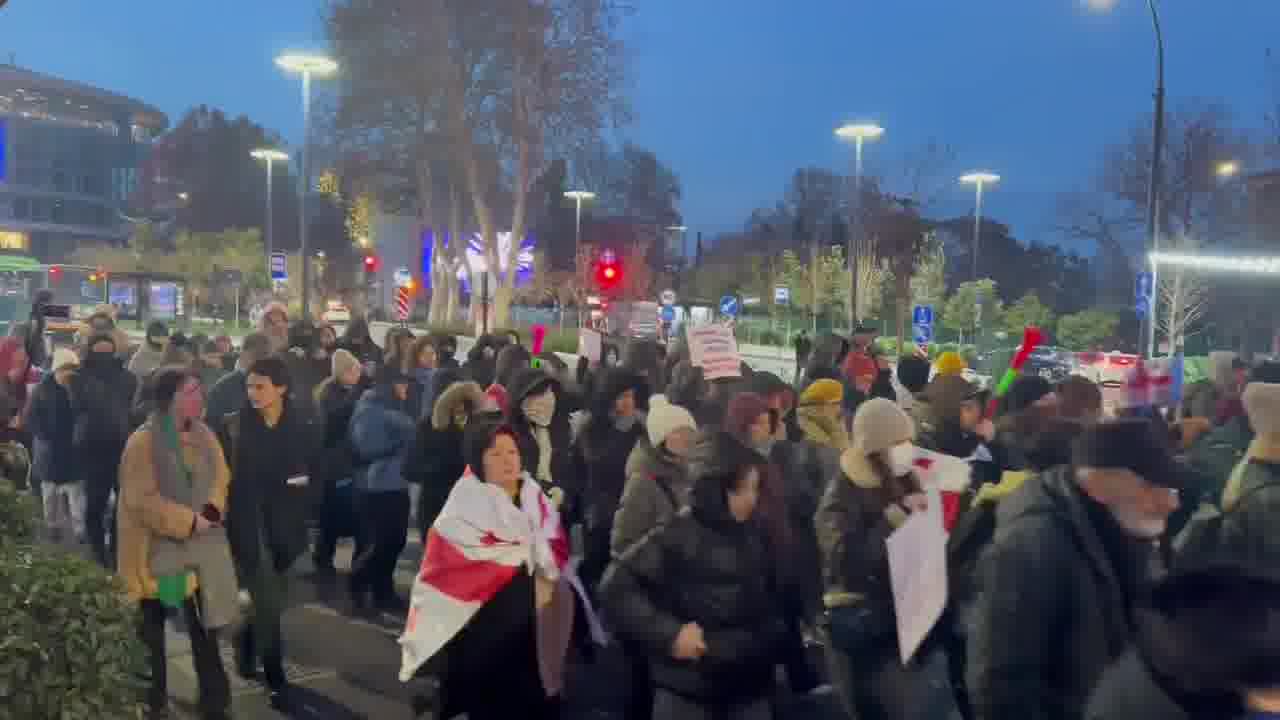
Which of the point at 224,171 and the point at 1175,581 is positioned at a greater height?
the point at 224,171

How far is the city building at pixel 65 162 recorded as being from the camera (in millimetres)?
93438

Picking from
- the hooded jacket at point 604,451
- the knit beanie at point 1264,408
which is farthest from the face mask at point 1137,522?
the hooded jacket at point 604,451

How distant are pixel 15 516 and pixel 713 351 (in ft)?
18.9

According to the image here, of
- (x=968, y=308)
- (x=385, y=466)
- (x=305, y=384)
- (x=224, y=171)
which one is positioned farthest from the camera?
(x=224, y=171)

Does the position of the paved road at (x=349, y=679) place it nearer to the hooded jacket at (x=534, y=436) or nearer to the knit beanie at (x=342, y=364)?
the hooded jacket at (x=534, y=436)

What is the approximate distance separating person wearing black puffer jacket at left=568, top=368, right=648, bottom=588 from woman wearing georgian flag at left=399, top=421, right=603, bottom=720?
2.43 m

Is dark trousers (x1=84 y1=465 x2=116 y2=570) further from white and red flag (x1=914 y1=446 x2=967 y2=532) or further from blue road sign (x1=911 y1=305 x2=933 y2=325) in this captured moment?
blue road sign (x1=911 y1=305 x2=933 y2=325)

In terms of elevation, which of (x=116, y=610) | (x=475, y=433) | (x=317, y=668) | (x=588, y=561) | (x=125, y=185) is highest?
(x=125, y=185)

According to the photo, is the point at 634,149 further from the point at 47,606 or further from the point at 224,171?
the point at 47,606

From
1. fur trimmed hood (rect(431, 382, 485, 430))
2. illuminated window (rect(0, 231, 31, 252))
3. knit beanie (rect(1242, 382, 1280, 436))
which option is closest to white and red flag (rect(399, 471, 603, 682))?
fur trimmed hood (rect(431, 382, 485, 430))

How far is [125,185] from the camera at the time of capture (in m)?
102

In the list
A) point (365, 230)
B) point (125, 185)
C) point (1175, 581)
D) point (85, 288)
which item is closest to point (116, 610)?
point (1175, 581)

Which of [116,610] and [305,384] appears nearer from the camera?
[116,610]

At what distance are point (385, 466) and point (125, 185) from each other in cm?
10211
